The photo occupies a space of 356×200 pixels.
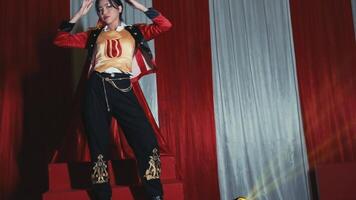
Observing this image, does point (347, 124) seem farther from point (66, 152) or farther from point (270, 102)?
point (66, 152)

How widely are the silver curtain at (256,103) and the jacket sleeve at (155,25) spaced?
139 cm

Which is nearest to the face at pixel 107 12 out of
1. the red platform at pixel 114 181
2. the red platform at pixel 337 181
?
the red platform at pixel 114 181

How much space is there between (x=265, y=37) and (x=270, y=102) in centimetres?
62

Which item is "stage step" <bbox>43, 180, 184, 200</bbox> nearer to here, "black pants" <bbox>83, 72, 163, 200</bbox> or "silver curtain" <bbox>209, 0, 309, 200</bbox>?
"black pants" <bbox>83, 72, 163, 200</bbox>

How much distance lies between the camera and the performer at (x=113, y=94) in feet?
6.17

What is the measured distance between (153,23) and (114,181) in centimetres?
92

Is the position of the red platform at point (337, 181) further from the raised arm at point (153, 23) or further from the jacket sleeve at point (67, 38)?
the jacket sleeve at point (67, 38)

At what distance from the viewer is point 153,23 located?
83.3 inches

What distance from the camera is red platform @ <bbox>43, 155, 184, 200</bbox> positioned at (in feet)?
6.42

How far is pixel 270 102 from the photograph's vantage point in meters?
3.48

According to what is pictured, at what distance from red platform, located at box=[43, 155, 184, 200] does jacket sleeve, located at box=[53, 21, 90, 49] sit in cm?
68

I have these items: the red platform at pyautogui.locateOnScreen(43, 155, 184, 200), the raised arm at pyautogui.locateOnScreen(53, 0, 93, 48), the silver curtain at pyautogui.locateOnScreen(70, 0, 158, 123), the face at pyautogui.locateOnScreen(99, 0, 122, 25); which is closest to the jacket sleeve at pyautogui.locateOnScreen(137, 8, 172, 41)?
the face at pyautogui.locateOnScreen(99, 0, 122, 25)

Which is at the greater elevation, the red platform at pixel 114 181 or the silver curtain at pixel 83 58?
the silver curtain at pixel 83 58

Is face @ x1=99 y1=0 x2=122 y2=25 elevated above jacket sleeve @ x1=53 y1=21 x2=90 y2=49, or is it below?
above
